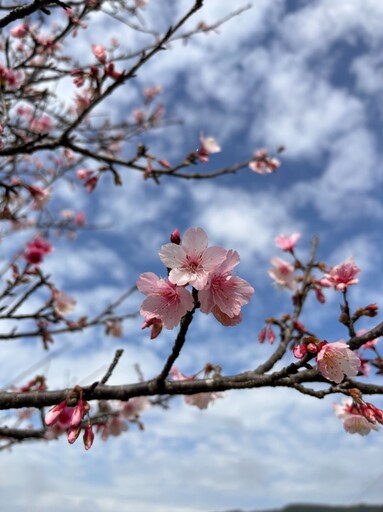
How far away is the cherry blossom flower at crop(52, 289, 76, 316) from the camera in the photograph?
4.39 m

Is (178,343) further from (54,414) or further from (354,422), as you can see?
(354,422)

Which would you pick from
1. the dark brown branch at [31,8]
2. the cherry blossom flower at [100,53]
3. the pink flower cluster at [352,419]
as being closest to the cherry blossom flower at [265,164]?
the cherry blossom flower at [100,53]

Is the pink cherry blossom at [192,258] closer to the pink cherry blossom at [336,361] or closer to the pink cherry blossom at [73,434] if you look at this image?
the pink cherry blossom at [336,361]

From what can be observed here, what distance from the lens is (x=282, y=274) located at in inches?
152

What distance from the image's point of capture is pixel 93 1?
12.1 ft

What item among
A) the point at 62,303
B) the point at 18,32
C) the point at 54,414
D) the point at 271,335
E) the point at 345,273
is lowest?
the point at 54,414

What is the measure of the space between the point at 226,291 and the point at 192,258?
0.17 m

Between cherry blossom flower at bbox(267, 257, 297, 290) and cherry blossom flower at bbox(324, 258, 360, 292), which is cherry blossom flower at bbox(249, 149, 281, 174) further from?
cherry blossom flower at bbox(324, 258, 360, 292)

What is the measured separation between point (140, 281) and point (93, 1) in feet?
10.0

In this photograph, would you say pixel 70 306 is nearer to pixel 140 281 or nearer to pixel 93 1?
pixel 93 1

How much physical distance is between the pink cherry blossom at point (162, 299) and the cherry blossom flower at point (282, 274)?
228cm

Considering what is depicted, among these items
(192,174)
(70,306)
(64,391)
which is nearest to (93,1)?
(192,174)

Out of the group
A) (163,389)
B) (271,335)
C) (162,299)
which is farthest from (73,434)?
(271,335)

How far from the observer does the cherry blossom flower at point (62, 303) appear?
4.39 metres
